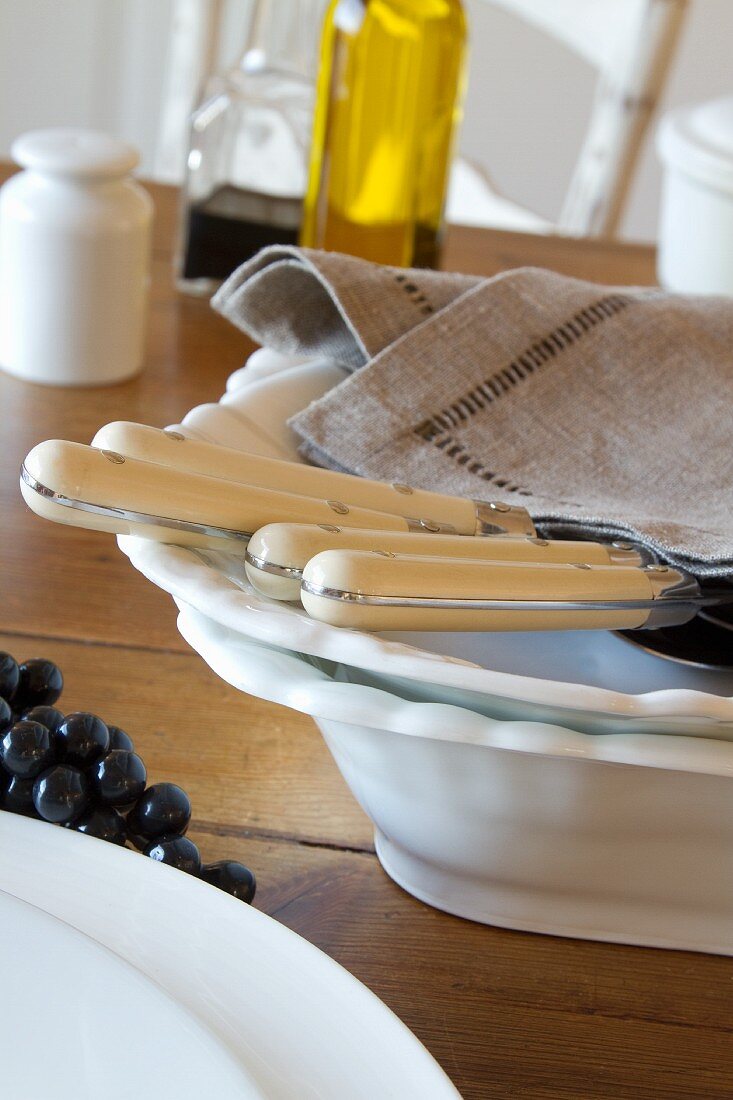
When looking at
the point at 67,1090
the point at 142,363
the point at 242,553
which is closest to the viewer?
the point at 67,1090

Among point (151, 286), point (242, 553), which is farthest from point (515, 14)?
point (242, 553)

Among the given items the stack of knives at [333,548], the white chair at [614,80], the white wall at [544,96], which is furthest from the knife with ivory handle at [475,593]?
the white wall at [544,96]

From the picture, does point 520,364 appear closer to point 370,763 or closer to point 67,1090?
point 370,763

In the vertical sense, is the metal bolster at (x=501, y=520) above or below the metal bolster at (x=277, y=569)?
below

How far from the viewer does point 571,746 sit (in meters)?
0.24

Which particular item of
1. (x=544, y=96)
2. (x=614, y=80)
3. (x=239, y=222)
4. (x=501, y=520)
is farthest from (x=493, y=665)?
(x=544, y=96)

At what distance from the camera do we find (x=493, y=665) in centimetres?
31

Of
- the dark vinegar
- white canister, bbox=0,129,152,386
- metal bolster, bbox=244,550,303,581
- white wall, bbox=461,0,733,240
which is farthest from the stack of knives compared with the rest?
white wall, bbox=461,0,733,240

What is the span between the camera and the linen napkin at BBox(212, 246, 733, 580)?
38 cm

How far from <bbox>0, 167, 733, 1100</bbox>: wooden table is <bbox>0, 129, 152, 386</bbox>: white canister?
126mm

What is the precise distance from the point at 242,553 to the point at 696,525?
0.43ft

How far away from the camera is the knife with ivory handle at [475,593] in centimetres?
24

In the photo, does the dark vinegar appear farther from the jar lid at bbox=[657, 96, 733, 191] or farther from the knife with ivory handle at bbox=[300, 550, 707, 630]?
the knife with ivory handle at bbox=[300, 550, 707, 630]

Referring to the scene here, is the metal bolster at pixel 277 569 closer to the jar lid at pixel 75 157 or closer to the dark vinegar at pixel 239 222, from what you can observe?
the jar lid at pixel 75 157
